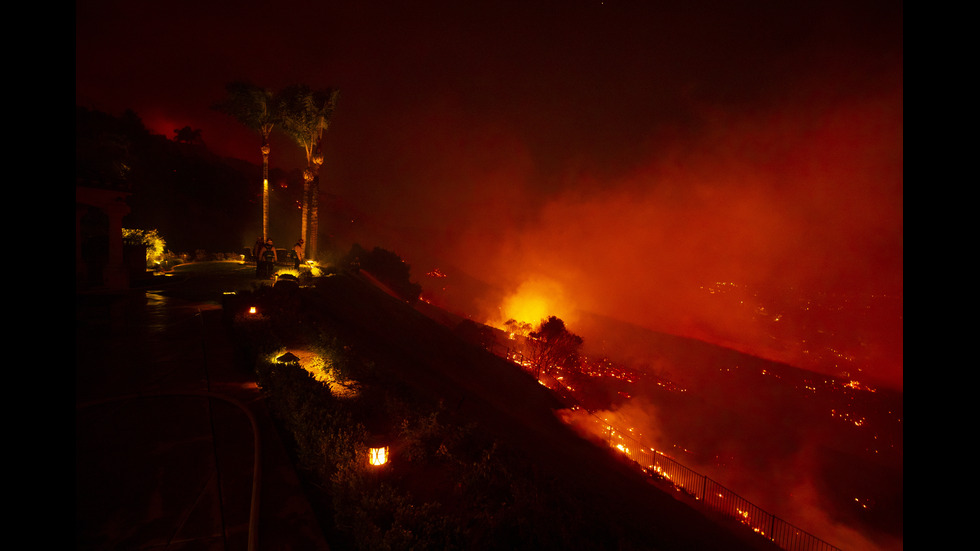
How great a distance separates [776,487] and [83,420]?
41.8 m

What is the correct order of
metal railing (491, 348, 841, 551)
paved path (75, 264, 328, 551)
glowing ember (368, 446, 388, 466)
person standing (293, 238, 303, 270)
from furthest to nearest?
1. person standing (293, 238, 303, 270)
2. metal railing (491, 348, 841, 551)
3. glowing ember (368, 446, 388, 466)
4. paved path (75, 264, 328, 551)

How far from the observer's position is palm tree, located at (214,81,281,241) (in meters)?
25.0

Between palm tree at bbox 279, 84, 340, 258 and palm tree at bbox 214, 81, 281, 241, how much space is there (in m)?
0.95

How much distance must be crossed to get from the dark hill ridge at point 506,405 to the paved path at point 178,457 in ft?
13.7

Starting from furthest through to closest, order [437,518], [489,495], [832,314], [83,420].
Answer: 1. [832,314]
2. [83,420]
3. [489,495]
4. [437,518]

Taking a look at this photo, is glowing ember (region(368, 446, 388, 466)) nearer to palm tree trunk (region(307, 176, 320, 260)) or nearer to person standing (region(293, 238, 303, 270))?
person standing (region(293, 238, 303, 270))

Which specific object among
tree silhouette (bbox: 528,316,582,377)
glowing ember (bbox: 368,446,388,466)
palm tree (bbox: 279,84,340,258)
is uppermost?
palm tree (bbox: 279,84,340,258)

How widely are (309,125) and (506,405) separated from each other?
21379mm

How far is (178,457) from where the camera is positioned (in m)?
5.11

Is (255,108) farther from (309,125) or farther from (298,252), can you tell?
(298,252)

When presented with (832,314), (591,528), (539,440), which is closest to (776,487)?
(539,440)

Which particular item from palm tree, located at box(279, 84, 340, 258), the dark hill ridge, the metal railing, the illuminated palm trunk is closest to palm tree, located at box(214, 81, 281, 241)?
palm tree, located at box(279, 84, 340, 258)

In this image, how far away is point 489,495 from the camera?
5.52m

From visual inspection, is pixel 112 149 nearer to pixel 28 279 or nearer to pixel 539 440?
pixel 539 440
